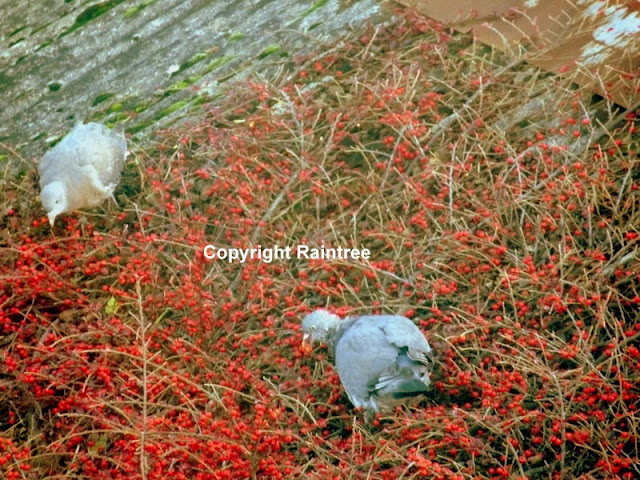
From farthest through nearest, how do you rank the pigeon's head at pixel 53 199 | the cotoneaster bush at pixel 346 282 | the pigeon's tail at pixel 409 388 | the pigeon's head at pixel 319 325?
1. the pigeon's head at pixel 53 199
2. the pigeon's head at pixel 319 325
3. the cotoneaster bush at pixel 346 282
4. the pigeon's tail at pixel 409 388

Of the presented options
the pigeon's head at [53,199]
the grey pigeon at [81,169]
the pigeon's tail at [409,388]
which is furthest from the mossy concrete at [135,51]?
the pigeon's tail at [409,388]

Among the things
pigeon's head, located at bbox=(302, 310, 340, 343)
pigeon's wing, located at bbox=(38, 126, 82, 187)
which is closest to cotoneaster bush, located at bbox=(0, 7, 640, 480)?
pigeon's head, located at bbox=(302, 310, 340, 343)

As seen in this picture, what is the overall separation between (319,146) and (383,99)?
460 millimetres

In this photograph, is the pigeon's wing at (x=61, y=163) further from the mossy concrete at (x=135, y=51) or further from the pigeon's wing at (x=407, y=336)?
the pigeon's wing at (x=407, y=336)

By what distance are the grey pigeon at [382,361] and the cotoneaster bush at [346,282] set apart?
0.14 metres

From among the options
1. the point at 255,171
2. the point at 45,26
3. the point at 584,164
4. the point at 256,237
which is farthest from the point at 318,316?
the point at 45,26

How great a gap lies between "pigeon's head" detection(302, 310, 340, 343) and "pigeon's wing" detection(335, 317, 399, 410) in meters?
0.12

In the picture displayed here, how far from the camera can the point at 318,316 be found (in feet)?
12.9

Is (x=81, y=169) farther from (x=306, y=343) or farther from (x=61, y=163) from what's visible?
(x=306, y=343)

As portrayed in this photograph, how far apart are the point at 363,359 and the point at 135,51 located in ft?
10.2

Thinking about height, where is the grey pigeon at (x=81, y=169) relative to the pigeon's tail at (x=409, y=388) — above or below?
above

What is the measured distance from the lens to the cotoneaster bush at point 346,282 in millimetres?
3627

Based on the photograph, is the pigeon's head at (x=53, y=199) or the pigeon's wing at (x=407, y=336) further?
the pigeon's head at (x=53, y=199)

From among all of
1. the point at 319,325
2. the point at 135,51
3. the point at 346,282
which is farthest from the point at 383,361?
the point at 135,51
